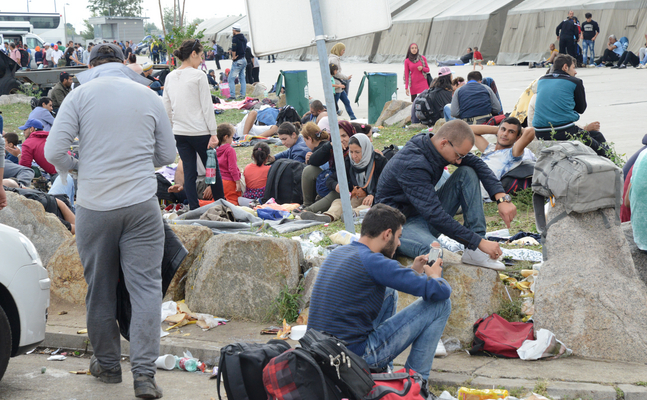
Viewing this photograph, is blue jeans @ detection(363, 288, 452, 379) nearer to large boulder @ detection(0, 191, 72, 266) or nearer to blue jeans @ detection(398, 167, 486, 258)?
blue jeans @ detection(398, 167, 486, 258)

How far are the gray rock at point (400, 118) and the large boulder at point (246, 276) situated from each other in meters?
9.19

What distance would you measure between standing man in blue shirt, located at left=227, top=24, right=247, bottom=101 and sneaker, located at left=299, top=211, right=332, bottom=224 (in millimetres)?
13387

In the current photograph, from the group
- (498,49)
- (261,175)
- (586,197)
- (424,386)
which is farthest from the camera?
(498,49)

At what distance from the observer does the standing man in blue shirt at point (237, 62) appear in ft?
64.5

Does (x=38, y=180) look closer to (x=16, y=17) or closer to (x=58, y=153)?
(x=58, y=153)

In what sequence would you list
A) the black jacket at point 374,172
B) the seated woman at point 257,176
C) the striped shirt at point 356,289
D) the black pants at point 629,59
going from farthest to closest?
1. the black pants at point 629,59
2. the seated woman at point 257,176
3. the black jacket at point 374,172
4. the striped shirt at point 356,289

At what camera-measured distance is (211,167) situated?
23.6ft

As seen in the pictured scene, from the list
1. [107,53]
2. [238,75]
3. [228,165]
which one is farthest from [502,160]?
[238,75]

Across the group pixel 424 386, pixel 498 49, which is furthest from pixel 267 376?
pixel 498 49

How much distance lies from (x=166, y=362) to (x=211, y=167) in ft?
10.6

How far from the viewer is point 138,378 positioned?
365 centimetres

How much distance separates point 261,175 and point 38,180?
135 inches

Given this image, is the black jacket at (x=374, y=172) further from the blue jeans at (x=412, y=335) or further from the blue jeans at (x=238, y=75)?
the blue jeans at (x=238, y=75)

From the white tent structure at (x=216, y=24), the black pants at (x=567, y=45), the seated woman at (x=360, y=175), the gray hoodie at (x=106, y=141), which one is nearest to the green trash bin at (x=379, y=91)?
the seated woman at (x=360, y=175)
